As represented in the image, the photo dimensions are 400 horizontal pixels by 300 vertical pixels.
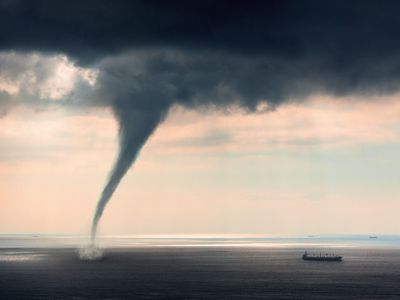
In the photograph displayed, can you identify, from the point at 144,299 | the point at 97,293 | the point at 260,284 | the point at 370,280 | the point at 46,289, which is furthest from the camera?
the point at 370,280

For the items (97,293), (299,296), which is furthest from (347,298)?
(97,293)

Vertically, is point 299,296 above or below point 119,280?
below

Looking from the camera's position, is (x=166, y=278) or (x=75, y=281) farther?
(x=166, y=278)

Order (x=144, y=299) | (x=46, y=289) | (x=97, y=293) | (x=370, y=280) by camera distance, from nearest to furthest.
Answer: (x=144, y=299) < (x=97, y=293) < (x=46, y=289) < (x=370, y=280)

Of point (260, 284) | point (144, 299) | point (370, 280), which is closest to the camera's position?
point (144, 299)

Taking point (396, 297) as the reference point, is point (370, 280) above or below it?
above

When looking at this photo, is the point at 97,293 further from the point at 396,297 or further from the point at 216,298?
the point at 396,297

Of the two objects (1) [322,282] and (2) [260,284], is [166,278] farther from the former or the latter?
(1) [322,282]

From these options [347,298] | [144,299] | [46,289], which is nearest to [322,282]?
[347,298]

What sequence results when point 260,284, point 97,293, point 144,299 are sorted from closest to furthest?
1. point 144,299
2. point 97,293
3. point 260,284
